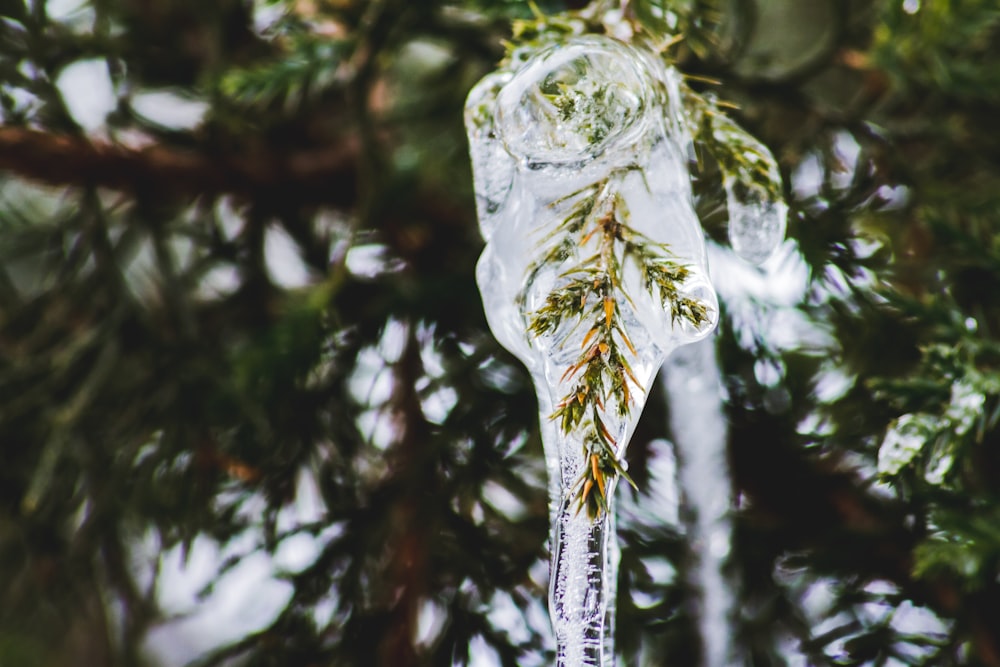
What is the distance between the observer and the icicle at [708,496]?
117cm

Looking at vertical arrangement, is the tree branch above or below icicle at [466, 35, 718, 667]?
below

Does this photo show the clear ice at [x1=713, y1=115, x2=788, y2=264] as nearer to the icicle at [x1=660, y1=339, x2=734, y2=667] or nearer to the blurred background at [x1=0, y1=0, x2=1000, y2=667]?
the blurred background at [x1=0, y1=0, x2=1000, y2=667]

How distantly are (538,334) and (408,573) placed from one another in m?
0.65

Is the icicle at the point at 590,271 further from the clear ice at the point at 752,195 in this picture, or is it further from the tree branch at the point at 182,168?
the tree branch at the point at 182,168

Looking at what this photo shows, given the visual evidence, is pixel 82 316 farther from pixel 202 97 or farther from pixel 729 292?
pixel 729 292

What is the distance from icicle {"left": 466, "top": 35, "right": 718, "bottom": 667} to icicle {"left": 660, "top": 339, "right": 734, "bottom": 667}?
38 cm

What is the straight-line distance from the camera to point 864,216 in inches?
45.5

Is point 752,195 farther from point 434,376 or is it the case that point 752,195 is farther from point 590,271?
point 434,376

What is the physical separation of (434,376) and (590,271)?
2.04ft

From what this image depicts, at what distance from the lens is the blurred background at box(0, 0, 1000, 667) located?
3.67 feet

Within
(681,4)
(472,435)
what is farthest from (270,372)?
(681,4)

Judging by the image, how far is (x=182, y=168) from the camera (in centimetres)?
161

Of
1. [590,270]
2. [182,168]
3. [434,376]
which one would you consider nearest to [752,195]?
[590,270]

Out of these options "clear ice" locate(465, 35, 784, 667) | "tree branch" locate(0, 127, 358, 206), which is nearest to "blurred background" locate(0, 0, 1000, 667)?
"tree branch" locate(0, 127, 358, 206)
